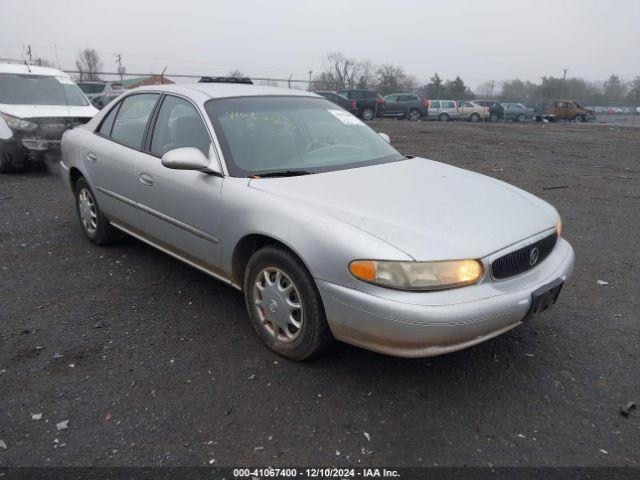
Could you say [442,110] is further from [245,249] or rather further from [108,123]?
[245,249]

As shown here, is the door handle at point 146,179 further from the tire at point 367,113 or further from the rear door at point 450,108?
the rear door at point 450,108

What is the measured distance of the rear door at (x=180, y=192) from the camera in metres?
3.33

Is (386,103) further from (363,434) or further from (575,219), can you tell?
(363,434)

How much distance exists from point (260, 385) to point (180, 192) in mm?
1434

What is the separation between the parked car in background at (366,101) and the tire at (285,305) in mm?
24740

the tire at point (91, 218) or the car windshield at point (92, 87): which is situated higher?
the car windshield at point (92, 87)

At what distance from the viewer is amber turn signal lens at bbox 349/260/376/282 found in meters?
2.47

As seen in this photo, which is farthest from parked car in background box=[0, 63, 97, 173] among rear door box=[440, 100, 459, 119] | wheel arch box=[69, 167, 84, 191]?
rear door box=[440, 100, 459, 119]

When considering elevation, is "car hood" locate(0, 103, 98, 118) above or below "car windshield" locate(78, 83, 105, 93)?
below

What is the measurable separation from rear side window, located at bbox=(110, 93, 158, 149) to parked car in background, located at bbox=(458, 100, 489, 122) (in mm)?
28952

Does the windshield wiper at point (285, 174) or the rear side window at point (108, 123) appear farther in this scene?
the rear side window at point (108, 123)

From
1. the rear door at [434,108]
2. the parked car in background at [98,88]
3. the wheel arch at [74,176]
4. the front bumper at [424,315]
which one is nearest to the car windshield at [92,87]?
the parked car in background at [98,88]

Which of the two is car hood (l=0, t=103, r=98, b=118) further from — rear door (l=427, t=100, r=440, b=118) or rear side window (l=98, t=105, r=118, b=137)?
rear door (l=427, t=100, r=440, b=118)

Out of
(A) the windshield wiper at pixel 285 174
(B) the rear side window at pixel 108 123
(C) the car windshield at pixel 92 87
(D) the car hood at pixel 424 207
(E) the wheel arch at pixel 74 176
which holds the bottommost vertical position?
(E) the wheel arch at pixel 74 176
